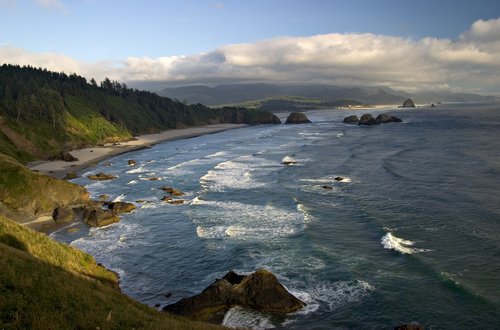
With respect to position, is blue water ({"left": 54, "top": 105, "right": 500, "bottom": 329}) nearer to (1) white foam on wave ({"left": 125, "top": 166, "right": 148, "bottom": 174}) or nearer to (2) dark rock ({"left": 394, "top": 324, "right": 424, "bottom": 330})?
(2) dark rock ({"left": 394, "top": 324, "right": 424, "bottom": 330})

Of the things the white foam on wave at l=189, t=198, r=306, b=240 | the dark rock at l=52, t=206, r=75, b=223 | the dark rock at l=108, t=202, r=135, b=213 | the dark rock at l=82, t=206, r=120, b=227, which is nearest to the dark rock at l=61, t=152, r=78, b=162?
the dark rock at l=108, t=202, r=135, b=213

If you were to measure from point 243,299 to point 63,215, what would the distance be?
35.4m

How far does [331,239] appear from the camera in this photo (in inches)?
1804

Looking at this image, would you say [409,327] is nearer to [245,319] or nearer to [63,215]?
[245,319]

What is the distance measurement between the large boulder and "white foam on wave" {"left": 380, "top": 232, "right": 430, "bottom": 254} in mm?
14043

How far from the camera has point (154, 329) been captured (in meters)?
19.6

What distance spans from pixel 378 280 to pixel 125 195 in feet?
158

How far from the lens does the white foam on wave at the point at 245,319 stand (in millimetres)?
29922

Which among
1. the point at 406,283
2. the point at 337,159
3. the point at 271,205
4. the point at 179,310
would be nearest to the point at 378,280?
the point at 406,283

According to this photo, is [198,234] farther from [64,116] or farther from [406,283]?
[64,116]

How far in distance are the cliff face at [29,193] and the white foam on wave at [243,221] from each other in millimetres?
19046

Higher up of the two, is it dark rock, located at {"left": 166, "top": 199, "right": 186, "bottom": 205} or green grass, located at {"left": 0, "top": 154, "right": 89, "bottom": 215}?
green grass, located at {"left": 0, "top": 154, "right": 89, "bottom": 215}

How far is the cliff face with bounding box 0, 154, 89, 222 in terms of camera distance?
188ft

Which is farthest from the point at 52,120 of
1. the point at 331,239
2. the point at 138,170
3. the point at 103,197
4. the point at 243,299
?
the point at 243,299
